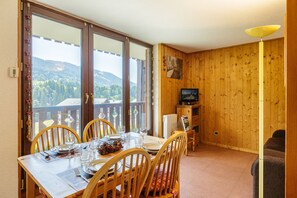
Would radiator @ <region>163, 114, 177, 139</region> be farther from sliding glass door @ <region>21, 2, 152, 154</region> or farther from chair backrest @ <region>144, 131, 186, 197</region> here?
chair backrest @ <region>144, 131, 186, 197</region>

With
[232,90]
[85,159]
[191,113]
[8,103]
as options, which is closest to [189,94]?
[191,113]

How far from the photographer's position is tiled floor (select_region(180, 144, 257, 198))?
7.32 ft

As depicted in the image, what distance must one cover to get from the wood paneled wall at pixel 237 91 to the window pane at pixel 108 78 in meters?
2.17

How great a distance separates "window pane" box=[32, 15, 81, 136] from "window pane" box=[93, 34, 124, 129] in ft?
1.19

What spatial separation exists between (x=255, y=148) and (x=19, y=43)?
4.47 metres

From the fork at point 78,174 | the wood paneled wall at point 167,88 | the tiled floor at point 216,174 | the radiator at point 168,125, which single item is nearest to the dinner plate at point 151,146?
the fork at point 78,174

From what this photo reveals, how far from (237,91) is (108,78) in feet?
9.47

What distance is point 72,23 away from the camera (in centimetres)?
253

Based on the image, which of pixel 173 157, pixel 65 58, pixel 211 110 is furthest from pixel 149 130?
pixel 173 157

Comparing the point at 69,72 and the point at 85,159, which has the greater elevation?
the point at 69,72

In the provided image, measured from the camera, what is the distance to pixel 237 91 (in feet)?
13.2

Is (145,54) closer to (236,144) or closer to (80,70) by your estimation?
(80,70)

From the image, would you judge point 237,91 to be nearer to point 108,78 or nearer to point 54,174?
point 108,78

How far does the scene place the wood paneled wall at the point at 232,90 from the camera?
3.55 meters
